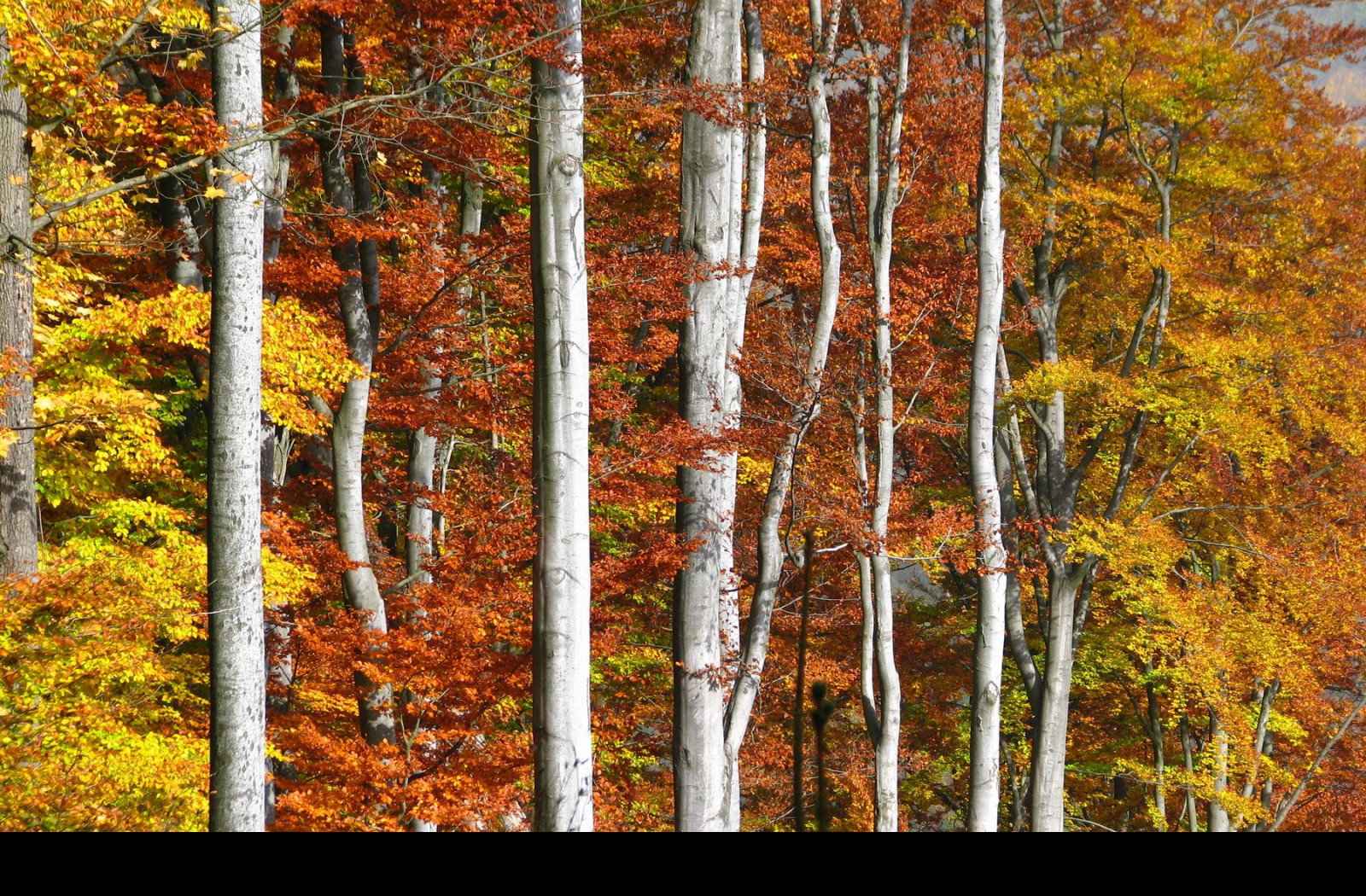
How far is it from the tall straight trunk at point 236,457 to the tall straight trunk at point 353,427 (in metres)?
3.53

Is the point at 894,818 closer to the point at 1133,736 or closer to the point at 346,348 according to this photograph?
the point at 346,348

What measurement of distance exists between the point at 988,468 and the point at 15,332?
821 centimetres

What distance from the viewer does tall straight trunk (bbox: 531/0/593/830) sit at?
17.0 feet

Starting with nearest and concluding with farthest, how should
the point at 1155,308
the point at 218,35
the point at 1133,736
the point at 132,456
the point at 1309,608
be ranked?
the point at 218,35, the point at 132,456, the point at 1309,608, the point at 1155,308, the point at 1133,736

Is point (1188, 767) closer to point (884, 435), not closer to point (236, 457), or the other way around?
point (884, 435)

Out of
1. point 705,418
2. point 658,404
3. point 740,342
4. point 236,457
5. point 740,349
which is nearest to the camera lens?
point 236,457

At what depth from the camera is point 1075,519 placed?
45.6 ft

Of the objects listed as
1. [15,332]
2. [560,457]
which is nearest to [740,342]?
[560,457]

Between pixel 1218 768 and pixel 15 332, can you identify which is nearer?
pixel 15 332

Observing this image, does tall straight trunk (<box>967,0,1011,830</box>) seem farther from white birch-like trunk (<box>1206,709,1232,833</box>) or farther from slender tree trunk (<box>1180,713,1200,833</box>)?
slender tree trunk (<box>1180,713,1200,833</box>)

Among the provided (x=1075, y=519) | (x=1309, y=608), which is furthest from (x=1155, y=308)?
(x=1309, y=608)

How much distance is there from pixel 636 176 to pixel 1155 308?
7.40 meters

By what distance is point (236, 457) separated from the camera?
18.9 feet

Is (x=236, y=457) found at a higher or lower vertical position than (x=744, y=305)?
lower
